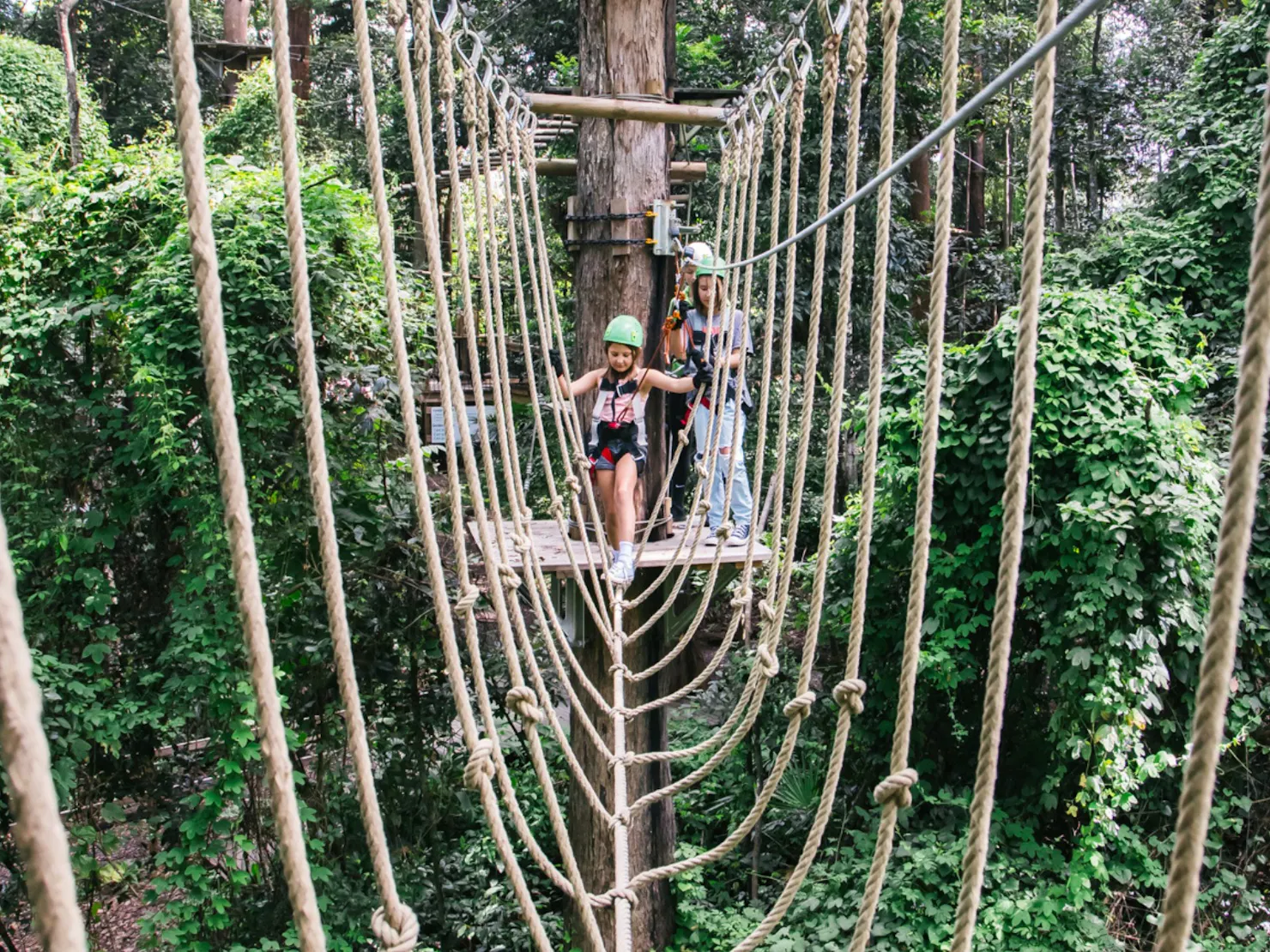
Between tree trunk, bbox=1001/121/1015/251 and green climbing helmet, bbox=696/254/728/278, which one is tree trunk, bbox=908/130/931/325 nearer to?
tree trunk, bbox=1001/121/1015/251

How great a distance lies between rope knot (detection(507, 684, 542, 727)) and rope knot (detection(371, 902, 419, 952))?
639 mm

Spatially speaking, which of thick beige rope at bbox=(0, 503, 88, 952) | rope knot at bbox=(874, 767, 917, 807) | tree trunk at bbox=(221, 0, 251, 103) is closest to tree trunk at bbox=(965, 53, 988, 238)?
tree trunk at bbox=(221, 0, 251, 103)

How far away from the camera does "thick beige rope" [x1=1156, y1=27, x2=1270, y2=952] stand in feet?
1.59

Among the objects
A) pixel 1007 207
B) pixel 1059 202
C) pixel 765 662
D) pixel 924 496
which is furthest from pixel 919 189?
pixel 924 496

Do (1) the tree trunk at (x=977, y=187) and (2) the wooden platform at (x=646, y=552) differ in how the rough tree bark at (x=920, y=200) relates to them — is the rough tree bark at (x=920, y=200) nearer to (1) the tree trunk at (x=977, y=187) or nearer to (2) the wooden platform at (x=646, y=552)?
(1) the tree trunk at (x=977, y=187)

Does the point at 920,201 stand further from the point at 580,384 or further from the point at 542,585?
the point at 542,585

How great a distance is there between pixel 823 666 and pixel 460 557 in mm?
3738

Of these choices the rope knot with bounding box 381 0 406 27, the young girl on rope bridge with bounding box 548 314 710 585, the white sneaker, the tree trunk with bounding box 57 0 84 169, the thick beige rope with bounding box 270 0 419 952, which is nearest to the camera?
the thick beige rope with bounding box 270 0 419 952

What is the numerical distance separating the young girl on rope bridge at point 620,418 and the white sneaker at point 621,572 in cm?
8

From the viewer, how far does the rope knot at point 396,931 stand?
0.75 m

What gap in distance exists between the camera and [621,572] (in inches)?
109

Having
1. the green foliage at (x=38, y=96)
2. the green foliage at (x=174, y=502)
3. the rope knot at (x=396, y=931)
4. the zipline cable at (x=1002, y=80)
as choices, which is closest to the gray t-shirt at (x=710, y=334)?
the green foliage at (x=174, y=502)

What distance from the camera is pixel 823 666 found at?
15.2 feet

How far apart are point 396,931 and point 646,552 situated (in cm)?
222
